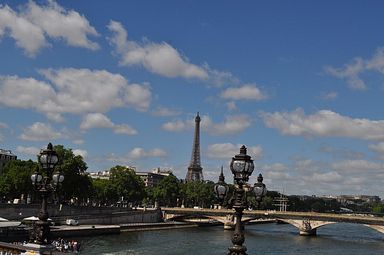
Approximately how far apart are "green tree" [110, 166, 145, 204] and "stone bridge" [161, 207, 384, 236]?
612 centimetres

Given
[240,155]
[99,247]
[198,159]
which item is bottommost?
[99,247]

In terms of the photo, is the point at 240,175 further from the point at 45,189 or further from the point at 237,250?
the point at 45,189

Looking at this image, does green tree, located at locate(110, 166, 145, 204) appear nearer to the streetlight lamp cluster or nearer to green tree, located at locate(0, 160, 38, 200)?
green tree, located at locate(0, 160, 38, 200)

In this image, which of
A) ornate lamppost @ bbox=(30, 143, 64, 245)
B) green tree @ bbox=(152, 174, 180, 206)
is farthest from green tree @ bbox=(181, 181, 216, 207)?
ornate lamppost @ bbox=(30, 143, 64, 245)

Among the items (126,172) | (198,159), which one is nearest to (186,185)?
(126,172)

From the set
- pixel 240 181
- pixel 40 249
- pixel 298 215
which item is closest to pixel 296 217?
pixel 298 215

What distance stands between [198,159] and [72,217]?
95.6 meters

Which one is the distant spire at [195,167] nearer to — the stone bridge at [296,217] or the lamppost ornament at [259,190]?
the stone bridge at [296,217]

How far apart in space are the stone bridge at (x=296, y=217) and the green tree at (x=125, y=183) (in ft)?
20.1

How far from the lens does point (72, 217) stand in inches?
2445

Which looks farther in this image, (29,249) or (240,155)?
(29,249)

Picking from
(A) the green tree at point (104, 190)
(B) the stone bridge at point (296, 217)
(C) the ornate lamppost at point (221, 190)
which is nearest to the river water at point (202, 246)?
(B) the stone bridge at point (296, 217)

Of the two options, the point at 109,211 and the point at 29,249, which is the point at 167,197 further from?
the point at 29,249

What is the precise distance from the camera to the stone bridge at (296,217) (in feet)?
235
